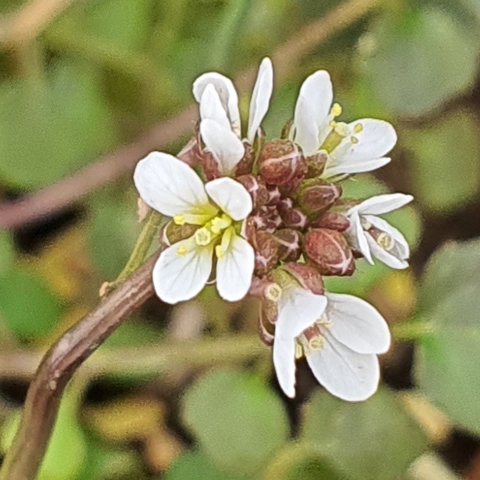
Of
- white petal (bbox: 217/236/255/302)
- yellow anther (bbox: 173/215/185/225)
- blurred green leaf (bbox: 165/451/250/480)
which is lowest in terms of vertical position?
blurred green leaf (bbox: 165/451/250/480)

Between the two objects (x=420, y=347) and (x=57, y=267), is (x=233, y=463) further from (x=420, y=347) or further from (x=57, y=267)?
(x=57, y=267)

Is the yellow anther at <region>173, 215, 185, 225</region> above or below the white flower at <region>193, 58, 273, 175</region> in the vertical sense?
below

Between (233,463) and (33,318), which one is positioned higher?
(33,318)

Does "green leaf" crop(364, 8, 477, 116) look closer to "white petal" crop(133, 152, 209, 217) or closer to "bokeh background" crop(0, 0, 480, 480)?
"bokeh background" crop(0, 0, 480, 480)

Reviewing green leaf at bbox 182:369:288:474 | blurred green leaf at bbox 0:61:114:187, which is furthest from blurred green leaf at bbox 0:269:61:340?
green leaf at bbox 182:369:288:474

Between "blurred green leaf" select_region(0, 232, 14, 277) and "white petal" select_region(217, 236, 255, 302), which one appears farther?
"blurred green leaf" select_region(0, 232, 14, 277)

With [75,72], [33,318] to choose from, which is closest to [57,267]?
[33,318]

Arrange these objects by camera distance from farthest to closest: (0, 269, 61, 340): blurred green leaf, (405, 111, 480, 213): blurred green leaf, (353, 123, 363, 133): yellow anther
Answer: (405, 111, 480, 213): blurred green leaf → (0, 269, 61, 340): blurred green leaf → (353, 123, 363, 133): yellow anther
